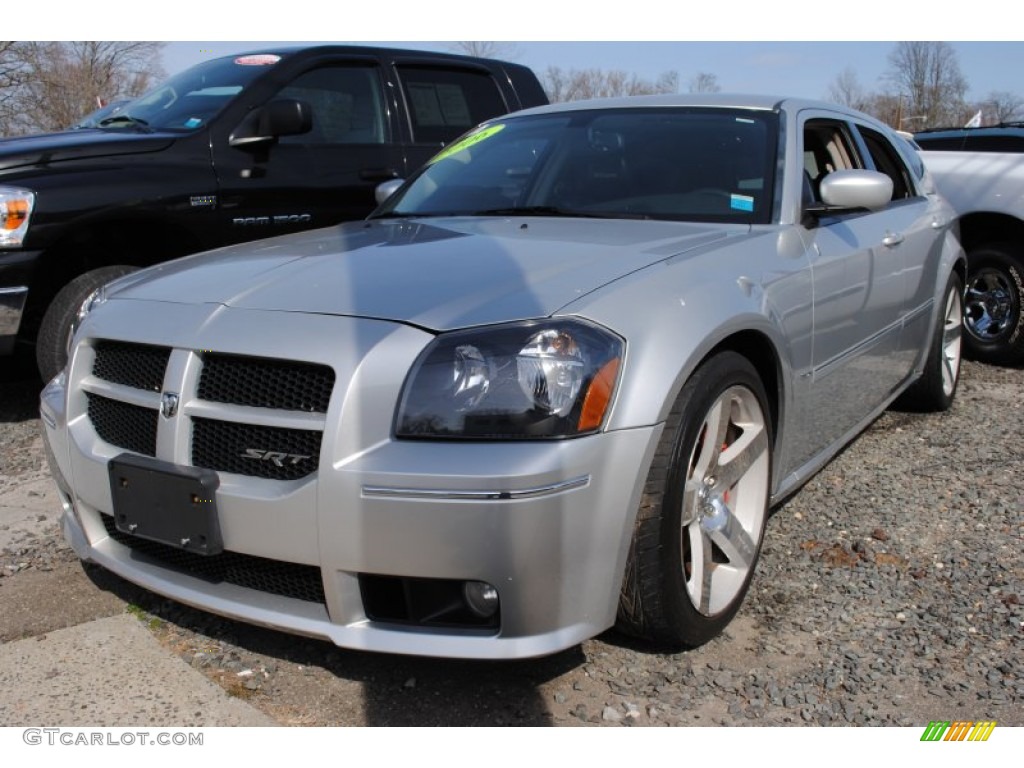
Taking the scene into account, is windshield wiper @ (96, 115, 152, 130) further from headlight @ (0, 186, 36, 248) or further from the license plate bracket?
the license plate bracket

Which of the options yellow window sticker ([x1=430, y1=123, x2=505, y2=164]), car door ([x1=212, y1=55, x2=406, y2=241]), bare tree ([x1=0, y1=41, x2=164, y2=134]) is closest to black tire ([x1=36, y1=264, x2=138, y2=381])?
car door ([x1=212, y1=55, x2=406, y2=241])

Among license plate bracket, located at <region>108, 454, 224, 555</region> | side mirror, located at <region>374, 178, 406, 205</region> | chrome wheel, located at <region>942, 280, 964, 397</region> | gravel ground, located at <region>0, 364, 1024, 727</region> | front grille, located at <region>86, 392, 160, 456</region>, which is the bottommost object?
gravel ground, located at <region>0, 364, 1024, 727</region>

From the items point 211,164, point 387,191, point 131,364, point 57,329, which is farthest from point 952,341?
point 57,329

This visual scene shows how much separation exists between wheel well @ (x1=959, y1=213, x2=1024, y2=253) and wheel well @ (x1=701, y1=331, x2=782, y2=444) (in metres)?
4.22

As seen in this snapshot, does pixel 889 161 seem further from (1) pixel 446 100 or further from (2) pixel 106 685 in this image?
(2) pixel 106 685

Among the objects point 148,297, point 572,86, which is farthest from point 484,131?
point 572,86

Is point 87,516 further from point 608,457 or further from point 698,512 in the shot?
point 698,512

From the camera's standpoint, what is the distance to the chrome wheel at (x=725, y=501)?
101 inches

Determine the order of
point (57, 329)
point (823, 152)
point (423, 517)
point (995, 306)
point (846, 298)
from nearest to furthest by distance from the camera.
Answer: point (423, 517), point (846, 298), point (823, 152), point (57, 329), point (995, 306)

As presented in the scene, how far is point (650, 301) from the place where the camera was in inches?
93.5

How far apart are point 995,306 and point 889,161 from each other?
2.25 m

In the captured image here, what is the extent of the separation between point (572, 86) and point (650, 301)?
4111 cm

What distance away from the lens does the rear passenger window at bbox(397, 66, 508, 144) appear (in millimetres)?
5979

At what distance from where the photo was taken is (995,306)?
6.32m
